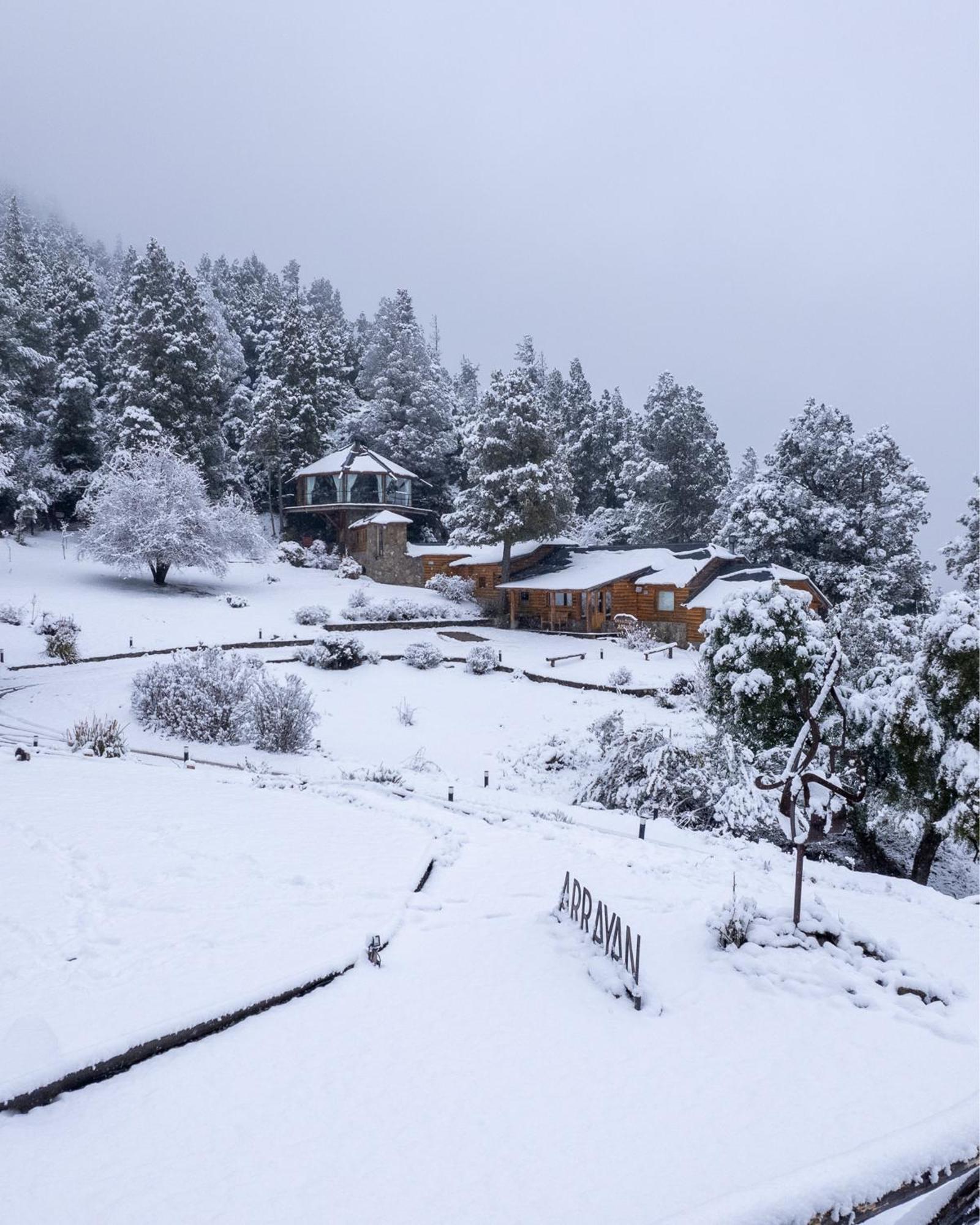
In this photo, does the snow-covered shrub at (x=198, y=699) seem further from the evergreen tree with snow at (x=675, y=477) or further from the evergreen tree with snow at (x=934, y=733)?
the evergreen tree with snow at (x=675, y=477)

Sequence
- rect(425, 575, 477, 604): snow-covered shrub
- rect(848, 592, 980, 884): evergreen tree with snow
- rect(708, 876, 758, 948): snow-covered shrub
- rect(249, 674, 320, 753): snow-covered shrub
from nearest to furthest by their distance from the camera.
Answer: rect(708, 876, 758, 948): snow-covered shrub → rect(848, 592, 980, 884): evergreen tree with snow → rect(249, 674, 320, 753): snow-covered shrub → rect(425, 575, 477, 604): snow-covered shrub

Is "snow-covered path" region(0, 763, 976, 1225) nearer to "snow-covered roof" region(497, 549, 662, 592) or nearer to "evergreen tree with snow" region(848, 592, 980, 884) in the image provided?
"evergreen tree with snow" region(848, 592, 980, 884)

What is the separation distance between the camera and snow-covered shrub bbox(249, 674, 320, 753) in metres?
17.9

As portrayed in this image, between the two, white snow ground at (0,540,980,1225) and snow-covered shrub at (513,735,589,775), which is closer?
white snow ground at (0,540,980,1225)

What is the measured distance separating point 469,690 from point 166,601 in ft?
56.7

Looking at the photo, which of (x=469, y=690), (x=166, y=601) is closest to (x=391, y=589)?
(x=166, y=601)

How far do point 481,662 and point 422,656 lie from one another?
246 centimetres

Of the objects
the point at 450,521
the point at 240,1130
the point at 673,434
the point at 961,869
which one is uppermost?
the point at 673,434

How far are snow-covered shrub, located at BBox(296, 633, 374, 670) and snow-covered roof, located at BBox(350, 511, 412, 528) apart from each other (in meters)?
19.5

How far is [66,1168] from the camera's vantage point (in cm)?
474

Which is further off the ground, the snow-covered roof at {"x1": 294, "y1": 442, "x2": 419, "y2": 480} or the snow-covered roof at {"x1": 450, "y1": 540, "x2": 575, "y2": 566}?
the snow-covered roof at {"x1": 294, "y1": 442, "x2": 419, "y2": 480}

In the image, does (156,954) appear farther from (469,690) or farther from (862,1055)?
(469,690)

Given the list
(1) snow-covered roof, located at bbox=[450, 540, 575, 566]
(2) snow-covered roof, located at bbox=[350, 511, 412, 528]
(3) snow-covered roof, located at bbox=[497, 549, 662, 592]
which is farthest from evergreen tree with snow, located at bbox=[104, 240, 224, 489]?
(3) snow-covered roof, located at bbox=[497, 549, 662, 592]

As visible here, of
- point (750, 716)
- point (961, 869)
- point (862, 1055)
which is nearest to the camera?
point (862, 1055)
